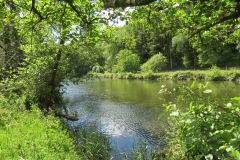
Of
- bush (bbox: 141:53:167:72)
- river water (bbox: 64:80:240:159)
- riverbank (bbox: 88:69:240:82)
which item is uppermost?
bush (bbox: 141:53:167:72)

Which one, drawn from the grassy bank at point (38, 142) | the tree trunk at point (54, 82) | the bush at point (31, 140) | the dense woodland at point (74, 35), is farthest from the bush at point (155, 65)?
the bush at point (31, 140)

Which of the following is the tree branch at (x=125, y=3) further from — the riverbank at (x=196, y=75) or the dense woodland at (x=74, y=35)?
the riverbank at (x=196, y=75)

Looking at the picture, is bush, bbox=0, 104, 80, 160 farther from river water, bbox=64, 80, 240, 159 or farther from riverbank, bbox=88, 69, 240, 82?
riverbank, bbox=88, 69, 240, 82

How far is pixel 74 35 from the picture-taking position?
5984 mm

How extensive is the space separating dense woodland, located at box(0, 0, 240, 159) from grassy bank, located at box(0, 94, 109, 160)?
15cm

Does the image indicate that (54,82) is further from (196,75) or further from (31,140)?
(196,75)

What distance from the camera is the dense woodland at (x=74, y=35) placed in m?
5.35

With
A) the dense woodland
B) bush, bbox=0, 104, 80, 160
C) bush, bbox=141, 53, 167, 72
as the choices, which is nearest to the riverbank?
bush, bbox=141, 53, 167, 72

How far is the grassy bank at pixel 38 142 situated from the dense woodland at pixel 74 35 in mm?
155

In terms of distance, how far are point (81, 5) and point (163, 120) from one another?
10.3 metres

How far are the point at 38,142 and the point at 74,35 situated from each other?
3167 mm

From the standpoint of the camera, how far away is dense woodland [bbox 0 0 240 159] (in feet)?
17.6

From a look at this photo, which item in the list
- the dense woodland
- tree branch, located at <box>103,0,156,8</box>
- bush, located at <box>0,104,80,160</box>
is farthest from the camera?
bush, located at <box>0,104,80,160</box>

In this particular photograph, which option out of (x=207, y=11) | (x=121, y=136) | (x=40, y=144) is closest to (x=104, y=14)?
(x=207, y=11)
